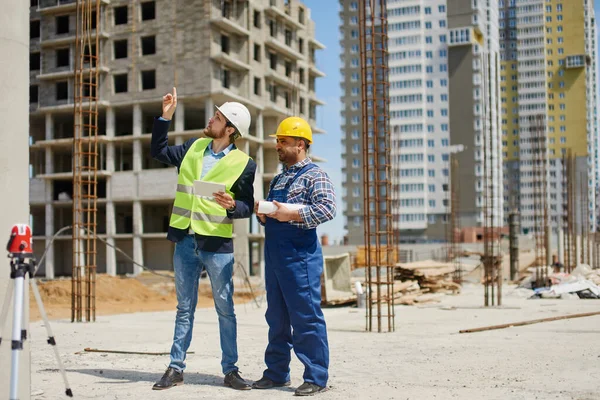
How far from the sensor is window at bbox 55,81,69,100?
50.0m

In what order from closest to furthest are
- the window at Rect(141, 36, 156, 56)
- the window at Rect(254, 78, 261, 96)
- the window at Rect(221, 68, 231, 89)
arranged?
the window at Rect(221, 68, 231, 89) < the window at Rect(141, 36, 156, 56) < the window at Rect(254, 78, 261, 96)

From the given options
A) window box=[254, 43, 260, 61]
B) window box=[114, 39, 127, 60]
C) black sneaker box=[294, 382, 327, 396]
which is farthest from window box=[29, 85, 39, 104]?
black sneaker box=[294, 382, 327, 396]

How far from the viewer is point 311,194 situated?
18.5 ft

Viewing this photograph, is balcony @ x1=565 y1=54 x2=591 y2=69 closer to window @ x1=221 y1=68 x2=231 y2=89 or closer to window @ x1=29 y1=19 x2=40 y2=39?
window @ x1=221 y1=68 x2=231 y2=89

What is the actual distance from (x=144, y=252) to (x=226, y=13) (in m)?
16.9

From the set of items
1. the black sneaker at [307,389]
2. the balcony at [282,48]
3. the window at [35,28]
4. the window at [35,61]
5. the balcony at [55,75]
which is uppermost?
the window at [35,28]

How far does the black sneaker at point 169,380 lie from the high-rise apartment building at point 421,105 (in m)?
89.2

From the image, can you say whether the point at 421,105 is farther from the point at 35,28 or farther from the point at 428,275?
the point at 428,275

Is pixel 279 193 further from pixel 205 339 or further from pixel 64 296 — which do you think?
pixel 64 296

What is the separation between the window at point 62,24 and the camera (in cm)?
5016

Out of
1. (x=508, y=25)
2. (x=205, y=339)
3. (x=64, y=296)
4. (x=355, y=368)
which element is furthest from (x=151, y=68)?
(x=508, y=25)

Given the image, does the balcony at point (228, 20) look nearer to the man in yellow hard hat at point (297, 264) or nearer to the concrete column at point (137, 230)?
the concrete column at point (137, 230)

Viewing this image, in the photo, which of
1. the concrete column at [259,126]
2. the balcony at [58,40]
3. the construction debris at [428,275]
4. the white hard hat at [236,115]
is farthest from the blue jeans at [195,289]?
the balcony at [58,40]

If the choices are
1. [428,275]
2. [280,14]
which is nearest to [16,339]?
[428,275]
